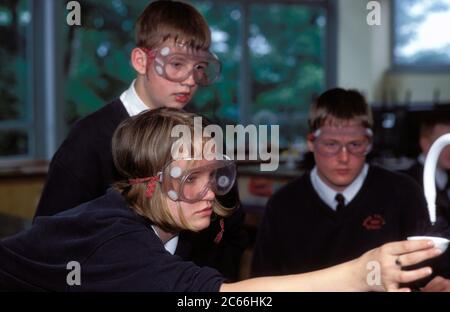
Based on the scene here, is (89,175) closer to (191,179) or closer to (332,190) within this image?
(191,179)

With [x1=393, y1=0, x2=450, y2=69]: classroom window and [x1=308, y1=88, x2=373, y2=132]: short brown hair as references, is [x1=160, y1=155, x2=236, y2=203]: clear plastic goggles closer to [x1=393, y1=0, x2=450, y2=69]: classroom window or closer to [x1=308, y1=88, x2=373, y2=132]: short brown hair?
[x1=308, y1=88, x2=373, y2=132]: short brown hair

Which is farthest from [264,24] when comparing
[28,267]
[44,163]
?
[28,267]

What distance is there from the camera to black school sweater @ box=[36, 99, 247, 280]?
1976 millimetres

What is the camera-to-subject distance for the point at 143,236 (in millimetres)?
1425

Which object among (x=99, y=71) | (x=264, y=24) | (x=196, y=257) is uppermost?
(x=264, y=24)

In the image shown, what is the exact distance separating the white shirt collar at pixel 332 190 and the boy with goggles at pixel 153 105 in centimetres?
46

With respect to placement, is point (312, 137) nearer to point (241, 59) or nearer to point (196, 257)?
point (196, 257)

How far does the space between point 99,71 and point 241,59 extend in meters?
1.78

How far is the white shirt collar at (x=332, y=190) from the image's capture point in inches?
96.5

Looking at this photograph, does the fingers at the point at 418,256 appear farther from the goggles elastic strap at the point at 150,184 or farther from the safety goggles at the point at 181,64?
the safety goggles at the point at 181,64

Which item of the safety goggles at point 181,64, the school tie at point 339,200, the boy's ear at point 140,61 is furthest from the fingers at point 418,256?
the school tie at point 339,200

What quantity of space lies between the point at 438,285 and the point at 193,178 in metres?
0.86

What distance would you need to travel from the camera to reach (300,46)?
8.45 m

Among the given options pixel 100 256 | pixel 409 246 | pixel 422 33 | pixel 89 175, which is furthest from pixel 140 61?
pixel 422 33
